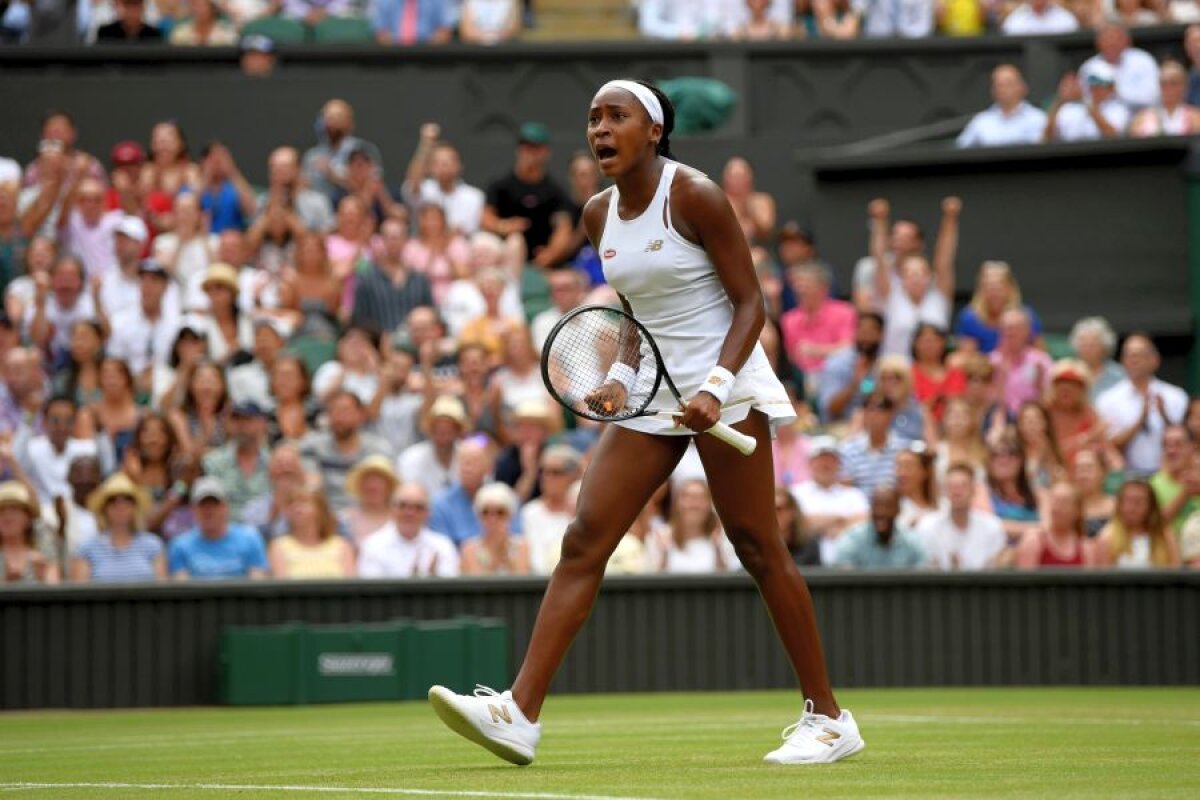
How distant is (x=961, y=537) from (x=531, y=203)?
5.07 meters

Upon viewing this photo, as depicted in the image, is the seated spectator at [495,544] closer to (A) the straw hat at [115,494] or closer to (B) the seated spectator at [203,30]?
(A) the straw hat at [115,494]

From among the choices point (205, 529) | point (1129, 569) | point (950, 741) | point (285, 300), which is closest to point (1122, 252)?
point (1129, 569)

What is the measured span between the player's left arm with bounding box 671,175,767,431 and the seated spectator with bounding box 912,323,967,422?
Result: 763cm

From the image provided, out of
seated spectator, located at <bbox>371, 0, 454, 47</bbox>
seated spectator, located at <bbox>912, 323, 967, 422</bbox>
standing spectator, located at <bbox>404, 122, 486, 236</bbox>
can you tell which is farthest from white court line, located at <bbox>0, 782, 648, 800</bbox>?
seated spectator, located at <bbox>371, 0, 454, 47</bbox>

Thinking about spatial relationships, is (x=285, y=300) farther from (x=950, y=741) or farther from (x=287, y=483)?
(x=950, y=741)

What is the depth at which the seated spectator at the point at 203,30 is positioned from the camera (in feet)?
59.1

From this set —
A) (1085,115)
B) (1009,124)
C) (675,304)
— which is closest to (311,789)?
(675,304)

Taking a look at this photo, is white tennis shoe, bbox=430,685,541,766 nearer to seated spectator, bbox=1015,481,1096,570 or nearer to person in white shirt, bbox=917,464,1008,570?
person in white shirt, bbox=917,464,1008,570

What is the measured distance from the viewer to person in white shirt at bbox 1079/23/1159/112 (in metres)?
16.4

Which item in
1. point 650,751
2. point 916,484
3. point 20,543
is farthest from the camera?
point 916,484

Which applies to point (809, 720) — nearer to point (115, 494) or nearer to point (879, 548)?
point (879, 548)

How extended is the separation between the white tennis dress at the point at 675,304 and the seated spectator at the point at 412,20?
12.2 m

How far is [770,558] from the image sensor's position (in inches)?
258

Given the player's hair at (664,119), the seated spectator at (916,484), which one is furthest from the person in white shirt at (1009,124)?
the player's hair at (664,119)
